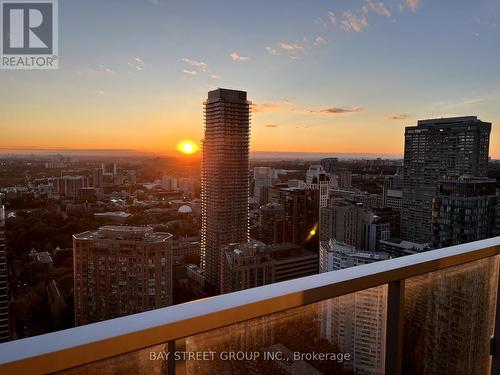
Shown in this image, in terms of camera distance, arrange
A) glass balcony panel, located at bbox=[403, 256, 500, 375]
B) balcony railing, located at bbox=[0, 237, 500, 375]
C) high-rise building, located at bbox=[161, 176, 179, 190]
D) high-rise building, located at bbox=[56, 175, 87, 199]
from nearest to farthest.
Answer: balcony railing, located at bbox=[0, 237, 500, 375], glass balcony panel, located at bbox=[403, 256, 500, 375], high-rise building, located at bbox=[56, 175, 87, 199], high-rise building, located at bbox=[161, 176, 179, 190]

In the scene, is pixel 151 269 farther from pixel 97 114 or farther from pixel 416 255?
pixel 416 255

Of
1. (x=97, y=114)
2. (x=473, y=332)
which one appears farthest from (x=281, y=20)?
(x=473, y=332)

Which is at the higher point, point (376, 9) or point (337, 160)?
point (376, 9)

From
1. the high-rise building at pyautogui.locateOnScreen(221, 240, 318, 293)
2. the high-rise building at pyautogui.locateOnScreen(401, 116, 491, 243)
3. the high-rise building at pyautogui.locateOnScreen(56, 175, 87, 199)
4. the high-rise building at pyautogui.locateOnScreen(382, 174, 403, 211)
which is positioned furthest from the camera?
the high-rise building at pyautogui.locateOnScreen(382, 174, 403, 211)

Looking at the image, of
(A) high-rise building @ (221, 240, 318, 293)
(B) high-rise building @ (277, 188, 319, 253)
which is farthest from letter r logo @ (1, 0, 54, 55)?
(B) high-rise building @ (277, 188, 319, 253)

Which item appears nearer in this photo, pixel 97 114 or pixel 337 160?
pixel 97 114

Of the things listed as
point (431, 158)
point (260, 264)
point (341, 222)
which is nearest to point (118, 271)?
point (260, 264)

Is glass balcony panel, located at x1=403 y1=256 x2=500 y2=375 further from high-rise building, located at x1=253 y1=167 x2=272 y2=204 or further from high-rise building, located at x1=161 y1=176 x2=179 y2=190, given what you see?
high-rise building, located at x1=253 y1=167 x2=272 y2=204
